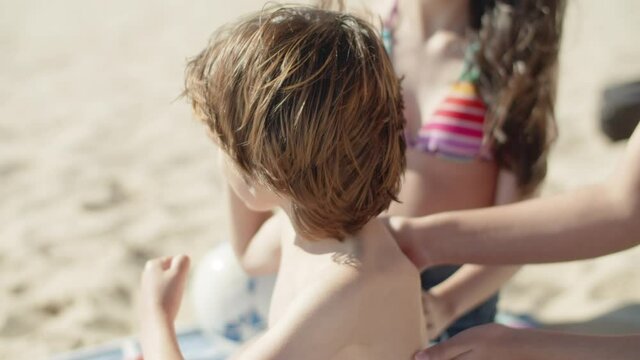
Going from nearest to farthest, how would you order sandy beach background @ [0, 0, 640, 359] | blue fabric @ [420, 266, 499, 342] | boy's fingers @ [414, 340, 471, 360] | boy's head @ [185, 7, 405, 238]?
boy's head @ [185, 7, 405, 238], boy's fingers @ [414, 340, 471, 360], blue fabric @ [420, 266, 499, 342], sandy beach background @ [0, 0, 640, 359]

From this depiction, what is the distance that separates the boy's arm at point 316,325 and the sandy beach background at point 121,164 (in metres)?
0.45

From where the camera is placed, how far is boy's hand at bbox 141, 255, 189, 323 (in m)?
1.60

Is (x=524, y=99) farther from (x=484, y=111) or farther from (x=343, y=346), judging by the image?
(x=343, y=346)

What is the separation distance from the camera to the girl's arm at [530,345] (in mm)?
1462

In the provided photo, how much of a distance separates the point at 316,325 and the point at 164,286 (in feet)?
Answer: 1.40

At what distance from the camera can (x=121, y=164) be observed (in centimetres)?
348

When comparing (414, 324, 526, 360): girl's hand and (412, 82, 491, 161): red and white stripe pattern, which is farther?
(412, 82, 491, 161): red and white stripe pattern

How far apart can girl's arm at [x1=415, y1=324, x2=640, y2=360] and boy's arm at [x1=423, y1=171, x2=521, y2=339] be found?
0.89 feet

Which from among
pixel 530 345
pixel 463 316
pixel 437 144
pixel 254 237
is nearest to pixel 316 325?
pixel 530 345

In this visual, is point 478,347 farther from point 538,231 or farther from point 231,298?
point 231,298

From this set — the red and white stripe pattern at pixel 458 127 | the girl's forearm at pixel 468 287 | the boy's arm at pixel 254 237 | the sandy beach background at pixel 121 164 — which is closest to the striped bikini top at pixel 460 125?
the red and white stripe pattern at pixel 458 127

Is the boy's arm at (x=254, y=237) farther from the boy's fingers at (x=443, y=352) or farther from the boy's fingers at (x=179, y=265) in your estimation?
the boy's fingers at (x=443, y=352)

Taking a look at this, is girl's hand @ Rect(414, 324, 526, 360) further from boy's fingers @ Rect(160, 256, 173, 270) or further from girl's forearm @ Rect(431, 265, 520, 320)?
boy's fingers @ Rect(160, 256, 173, 270)

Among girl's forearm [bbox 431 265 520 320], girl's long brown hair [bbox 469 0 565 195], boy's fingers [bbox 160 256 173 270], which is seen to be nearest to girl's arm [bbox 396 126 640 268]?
girl's forearm [bbox 431 265 520 320]
